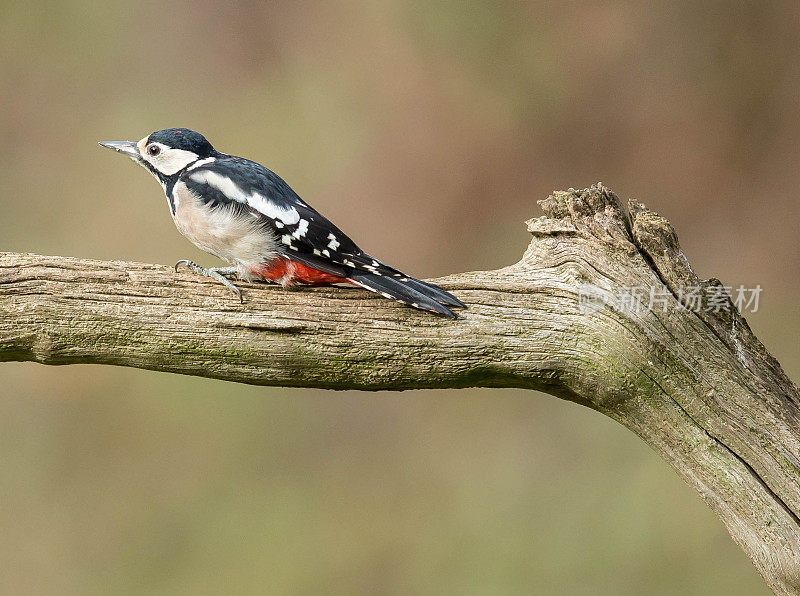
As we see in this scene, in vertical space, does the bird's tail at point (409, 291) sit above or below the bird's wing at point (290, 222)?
below

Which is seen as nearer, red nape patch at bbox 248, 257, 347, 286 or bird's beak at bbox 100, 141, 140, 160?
red nape patch at bbox 248, 257, 347, 286

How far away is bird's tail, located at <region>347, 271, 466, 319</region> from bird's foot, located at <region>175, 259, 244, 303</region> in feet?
0.74

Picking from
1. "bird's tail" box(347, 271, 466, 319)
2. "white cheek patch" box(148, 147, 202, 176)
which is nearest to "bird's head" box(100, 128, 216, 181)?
"white cheek patch" box(148, 147, 202, 176)

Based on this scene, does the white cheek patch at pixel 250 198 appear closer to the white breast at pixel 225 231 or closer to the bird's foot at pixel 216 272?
the white breast at pixel 225 231

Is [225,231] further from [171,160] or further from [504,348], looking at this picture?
[504,348]

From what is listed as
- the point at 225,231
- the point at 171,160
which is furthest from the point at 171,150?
the point at 225,231

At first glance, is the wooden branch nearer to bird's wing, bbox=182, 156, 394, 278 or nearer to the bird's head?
bird's wing, bbox=182, 156, 394, 278

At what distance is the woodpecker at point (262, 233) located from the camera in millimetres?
1627

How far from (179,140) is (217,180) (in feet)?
0.45

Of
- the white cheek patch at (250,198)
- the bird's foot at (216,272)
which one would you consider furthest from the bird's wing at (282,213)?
the bird's foot at (216,272)

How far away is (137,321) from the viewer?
1586mm

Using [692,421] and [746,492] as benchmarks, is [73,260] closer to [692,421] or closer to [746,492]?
[692,421]

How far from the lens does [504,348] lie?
1.61 metres

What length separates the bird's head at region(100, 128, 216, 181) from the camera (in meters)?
1.77
